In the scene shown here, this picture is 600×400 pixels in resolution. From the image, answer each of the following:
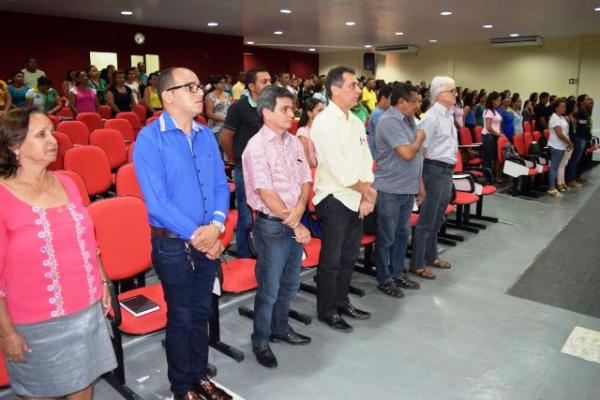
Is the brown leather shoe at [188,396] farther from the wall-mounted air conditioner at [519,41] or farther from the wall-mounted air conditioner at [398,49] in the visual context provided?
the wall-mounted air conditioner at [398,49]

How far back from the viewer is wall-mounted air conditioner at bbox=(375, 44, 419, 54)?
1796 cm

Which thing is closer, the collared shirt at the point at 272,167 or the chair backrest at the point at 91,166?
the collared shirt at the point at 272,167

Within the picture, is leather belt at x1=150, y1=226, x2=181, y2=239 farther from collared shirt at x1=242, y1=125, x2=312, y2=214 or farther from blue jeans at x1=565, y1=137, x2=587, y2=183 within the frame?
blue jeans at x1=565, y1=137, x2=587, y2=183

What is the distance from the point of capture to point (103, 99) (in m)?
9.14

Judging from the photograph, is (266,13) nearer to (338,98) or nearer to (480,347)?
(338,98)

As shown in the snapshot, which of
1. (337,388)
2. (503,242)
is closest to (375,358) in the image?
(337,388)

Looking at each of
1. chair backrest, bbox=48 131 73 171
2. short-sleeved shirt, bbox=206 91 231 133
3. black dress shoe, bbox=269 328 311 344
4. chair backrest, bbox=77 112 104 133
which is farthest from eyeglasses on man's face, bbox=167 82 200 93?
chair backrest, bbox=77 112 104 133

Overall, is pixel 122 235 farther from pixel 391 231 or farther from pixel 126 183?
pixel 391 231

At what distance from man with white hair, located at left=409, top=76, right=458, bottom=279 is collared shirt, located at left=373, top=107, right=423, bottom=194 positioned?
356mm

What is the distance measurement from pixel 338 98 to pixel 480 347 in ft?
5.55

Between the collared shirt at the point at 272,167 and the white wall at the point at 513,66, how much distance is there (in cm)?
1534

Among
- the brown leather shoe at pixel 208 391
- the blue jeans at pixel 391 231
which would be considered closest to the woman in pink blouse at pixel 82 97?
the blue jeans at pixel 391 231

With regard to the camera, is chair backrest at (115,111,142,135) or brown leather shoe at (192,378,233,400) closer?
brown leather shoe at (192,378,233,400)

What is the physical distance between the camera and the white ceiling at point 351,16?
30.5 feet
